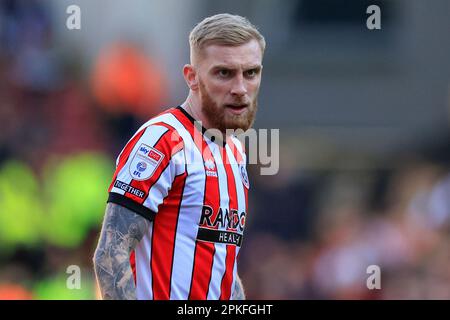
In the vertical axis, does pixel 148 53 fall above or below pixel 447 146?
above

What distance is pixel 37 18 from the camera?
15.1 meters

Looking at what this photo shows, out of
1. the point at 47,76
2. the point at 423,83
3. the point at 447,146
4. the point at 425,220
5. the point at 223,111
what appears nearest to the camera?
the point at 223,111

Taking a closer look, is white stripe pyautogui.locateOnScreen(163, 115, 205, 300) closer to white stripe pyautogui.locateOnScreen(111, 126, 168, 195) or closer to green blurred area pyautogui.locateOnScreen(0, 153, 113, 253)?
white stripe pyautogui.locateOnScreen(111, 126, 168, 195)

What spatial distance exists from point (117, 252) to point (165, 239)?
33 cm

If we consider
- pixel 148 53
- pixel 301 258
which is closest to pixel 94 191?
pixel 301 258

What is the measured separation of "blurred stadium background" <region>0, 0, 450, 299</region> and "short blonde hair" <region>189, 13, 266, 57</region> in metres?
5.09

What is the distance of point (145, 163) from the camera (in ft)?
18.8

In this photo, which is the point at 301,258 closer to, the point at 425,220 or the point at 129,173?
the point at 425,220

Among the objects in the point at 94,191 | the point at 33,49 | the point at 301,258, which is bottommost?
the point at 301,258

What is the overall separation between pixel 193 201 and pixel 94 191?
20.7 feet

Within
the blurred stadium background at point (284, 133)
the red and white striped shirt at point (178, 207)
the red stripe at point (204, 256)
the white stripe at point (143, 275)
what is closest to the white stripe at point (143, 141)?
the red and white striped shirt at point (178, 207)

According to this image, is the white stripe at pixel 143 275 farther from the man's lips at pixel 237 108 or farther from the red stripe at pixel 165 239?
the man's lips at pixel 237 108

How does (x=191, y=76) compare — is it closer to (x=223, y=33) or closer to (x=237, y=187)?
(x=223, y=33)

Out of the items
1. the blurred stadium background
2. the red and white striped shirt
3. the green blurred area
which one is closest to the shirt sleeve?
the red and white striped shirt
